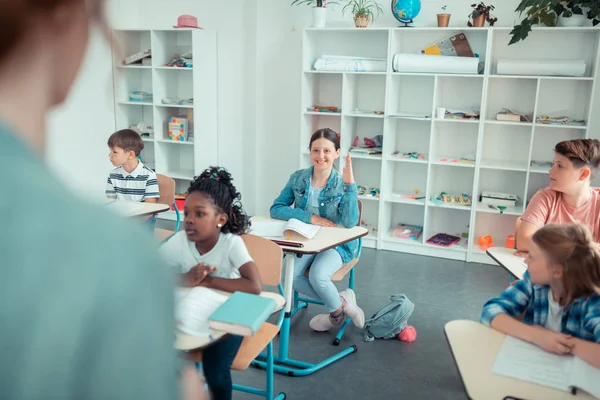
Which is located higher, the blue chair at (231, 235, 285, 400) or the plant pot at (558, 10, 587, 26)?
the plant pot at (558, 10, 587, 26)

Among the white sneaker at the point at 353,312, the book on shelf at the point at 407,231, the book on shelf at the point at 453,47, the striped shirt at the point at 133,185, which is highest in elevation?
the book on shelf at the point at 453,47

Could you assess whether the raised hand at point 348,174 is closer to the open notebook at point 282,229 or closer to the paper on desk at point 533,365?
the open notebook at point 282,229

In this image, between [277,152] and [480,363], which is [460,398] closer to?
[480,363]

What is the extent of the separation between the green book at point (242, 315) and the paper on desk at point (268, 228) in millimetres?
1217

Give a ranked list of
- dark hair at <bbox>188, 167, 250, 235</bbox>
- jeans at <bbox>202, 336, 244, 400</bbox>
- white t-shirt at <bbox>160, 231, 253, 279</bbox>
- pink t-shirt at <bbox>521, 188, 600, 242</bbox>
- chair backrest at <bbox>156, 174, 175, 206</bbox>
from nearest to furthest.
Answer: jeans at <bbox>202, 336, 244, 400</bbox>
white t-shirt at <bbox>160, 231, 253, 279</bbox>
dark hair at <bbox>188, 167, 250, 235</bbox>
pink t-shirt at <bbox>521, 188, 600, 242</bbox>
chair backrest at <bbox>156, 174, 175, 206</bbox>

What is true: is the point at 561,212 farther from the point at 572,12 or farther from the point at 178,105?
the point at 178,105

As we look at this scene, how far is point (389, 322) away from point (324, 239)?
0.75m

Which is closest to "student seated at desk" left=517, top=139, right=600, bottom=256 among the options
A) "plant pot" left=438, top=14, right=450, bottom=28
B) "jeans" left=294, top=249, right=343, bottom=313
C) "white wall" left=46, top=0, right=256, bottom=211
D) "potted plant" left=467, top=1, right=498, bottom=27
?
"jeans" left=294, top=249, right=343, bottom=313

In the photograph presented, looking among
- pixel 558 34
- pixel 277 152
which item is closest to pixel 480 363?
pixel 558 34

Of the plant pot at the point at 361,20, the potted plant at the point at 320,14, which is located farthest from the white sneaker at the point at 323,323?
the potted plant at the point at 320,14

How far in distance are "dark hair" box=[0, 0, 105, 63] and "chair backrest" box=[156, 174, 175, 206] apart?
3545 millimetres

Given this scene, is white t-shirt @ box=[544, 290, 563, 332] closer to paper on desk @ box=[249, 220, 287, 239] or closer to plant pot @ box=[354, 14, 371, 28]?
paper on desk @ box=[249, 220, 287, 239]

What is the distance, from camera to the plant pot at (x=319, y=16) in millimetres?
4875

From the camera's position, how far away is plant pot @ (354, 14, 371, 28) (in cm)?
473
